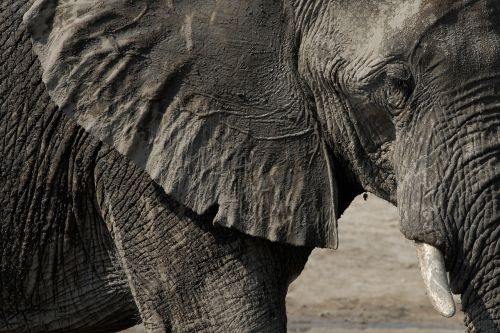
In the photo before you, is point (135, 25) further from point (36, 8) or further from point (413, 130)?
point (413, 130)

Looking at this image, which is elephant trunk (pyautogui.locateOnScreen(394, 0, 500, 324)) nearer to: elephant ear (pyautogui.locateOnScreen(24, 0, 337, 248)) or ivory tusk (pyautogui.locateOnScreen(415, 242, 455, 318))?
ivory tusk (pyautogui.locateOnScreen(415, 242, 455, 318))

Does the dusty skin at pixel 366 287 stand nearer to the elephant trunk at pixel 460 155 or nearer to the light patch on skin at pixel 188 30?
the light patch on skin at pixel 188 30

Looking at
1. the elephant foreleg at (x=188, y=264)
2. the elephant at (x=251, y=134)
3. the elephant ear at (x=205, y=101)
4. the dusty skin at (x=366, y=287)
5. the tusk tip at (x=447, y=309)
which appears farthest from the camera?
the dusty skin at (x=366, y=287)

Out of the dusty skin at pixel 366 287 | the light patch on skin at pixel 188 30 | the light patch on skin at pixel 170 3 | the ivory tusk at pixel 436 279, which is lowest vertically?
the dusty skin at pixel 366 287

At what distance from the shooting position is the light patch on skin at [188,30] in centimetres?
420

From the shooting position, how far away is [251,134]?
4207 millimetres

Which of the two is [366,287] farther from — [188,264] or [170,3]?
[170,3]

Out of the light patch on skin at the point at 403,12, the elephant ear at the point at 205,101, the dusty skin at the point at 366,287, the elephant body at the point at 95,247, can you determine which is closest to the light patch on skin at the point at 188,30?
the elephant ear at the point at 205,101

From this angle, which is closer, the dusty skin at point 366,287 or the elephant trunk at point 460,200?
the elephant trunk at point 460,200

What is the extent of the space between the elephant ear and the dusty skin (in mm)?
3424

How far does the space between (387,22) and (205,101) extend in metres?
0.55

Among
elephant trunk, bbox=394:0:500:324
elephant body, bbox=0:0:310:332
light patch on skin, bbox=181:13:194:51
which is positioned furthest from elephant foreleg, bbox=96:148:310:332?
elephant trunk, bbox=394:0:500:324

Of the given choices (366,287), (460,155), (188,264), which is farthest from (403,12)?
(366,287)

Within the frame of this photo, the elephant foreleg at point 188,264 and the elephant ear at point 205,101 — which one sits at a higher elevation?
the elephant ear at point 205,101
